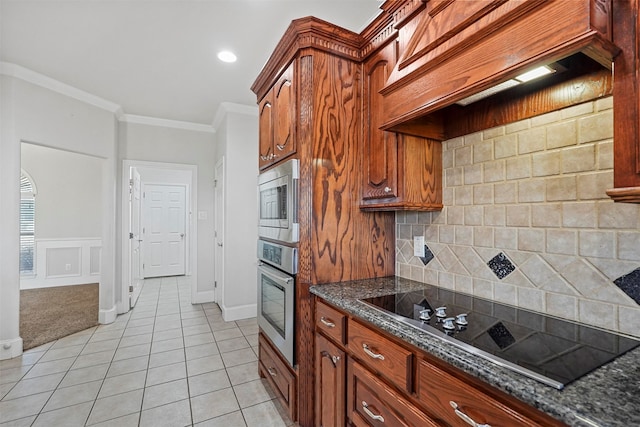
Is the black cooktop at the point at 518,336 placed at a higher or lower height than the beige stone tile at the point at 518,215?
lower

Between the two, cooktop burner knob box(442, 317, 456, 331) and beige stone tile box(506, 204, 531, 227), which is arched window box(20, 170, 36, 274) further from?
beige stone tile box(506, 204, 531, 227)

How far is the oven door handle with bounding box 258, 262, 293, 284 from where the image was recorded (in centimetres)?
173

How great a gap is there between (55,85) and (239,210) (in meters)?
2.24

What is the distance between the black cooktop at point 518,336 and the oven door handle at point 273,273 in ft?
1.79

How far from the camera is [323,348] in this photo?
154 cm

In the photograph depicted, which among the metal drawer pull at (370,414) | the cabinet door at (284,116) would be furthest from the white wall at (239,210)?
the metal drawer pull at (370,414)

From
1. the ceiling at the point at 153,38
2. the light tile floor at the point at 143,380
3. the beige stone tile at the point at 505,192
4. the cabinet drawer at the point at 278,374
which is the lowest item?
the light tile floor at the point at 143,380

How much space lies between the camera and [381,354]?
1146mm

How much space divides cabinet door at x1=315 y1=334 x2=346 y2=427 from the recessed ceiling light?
240cm

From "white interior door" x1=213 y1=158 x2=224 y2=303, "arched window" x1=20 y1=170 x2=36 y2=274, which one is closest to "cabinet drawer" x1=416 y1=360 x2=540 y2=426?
"white interior door" x1=213 y1=158 x2=224 y2=303

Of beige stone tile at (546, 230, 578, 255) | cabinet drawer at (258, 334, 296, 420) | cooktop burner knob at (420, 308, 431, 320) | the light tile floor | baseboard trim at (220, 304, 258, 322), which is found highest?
beige stone tile at (546, 230, 578, 255)

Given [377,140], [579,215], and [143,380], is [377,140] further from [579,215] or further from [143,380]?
[143,380]

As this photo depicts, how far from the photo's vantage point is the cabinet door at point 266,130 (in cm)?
212

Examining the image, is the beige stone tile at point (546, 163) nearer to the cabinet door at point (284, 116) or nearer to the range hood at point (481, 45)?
the range hood at point (481, 45)
